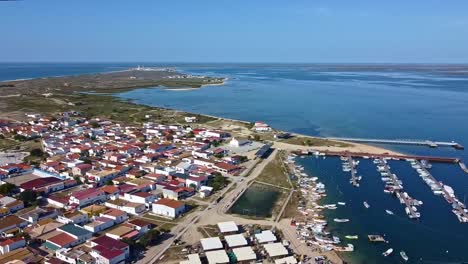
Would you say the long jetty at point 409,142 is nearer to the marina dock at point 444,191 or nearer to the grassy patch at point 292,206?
the marina dock at point 444,191

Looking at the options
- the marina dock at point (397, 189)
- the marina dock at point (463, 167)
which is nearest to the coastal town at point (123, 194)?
the marina dock at point (397, 189)

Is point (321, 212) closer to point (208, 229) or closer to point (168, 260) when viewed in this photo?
point (208, 229)

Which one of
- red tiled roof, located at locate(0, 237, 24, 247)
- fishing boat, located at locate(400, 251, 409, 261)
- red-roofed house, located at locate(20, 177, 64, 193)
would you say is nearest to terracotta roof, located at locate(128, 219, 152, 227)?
red tiled roof, located at locate(0, 237, 24, 247)

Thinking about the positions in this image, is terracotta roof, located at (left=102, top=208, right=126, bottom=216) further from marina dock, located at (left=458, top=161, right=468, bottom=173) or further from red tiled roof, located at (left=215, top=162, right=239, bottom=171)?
marina dock, located at (left=458, top=161, right=468, bottom=173)

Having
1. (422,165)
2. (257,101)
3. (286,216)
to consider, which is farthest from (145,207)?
(257,101)

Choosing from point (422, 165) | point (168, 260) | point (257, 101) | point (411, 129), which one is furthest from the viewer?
point (257, 101)

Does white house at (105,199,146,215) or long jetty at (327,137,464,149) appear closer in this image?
white house at (105,199,146,215)
